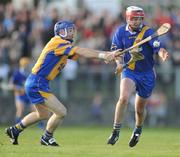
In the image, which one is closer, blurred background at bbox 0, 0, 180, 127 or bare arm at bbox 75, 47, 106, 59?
bare arm at bbox 75, 47, 106, 59

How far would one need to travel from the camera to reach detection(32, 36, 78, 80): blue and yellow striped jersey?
14.8m

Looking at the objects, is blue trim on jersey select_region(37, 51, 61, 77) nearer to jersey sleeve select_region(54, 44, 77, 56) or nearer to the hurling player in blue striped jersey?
jersey sleeve select_region(54, 44, 77, 56)

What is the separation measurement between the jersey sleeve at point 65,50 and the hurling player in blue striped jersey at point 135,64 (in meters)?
1.23

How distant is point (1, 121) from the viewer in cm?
2680

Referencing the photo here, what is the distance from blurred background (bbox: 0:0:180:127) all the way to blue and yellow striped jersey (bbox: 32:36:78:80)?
11.0 meters

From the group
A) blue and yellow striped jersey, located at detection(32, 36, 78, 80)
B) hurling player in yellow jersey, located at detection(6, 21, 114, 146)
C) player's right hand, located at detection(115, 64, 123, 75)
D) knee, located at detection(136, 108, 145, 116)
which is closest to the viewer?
blue and yellow striped jersey, located at detection(32, 36, 78, 80)

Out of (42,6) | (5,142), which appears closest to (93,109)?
(42,6)

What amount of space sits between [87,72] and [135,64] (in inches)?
424

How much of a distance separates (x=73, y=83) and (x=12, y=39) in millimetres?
2407

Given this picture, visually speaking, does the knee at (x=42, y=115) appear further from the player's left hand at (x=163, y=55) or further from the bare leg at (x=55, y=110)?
the player's left hand at (x=163, y=55)

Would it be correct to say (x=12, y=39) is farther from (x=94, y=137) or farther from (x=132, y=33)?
(x=132, y=33)

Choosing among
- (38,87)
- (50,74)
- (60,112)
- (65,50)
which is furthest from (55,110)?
(65,50)

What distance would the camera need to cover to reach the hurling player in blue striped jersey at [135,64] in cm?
1566

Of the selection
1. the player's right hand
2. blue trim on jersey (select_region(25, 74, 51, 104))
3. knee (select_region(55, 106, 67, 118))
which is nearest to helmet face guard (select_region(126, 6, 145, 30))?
the player's right hand
